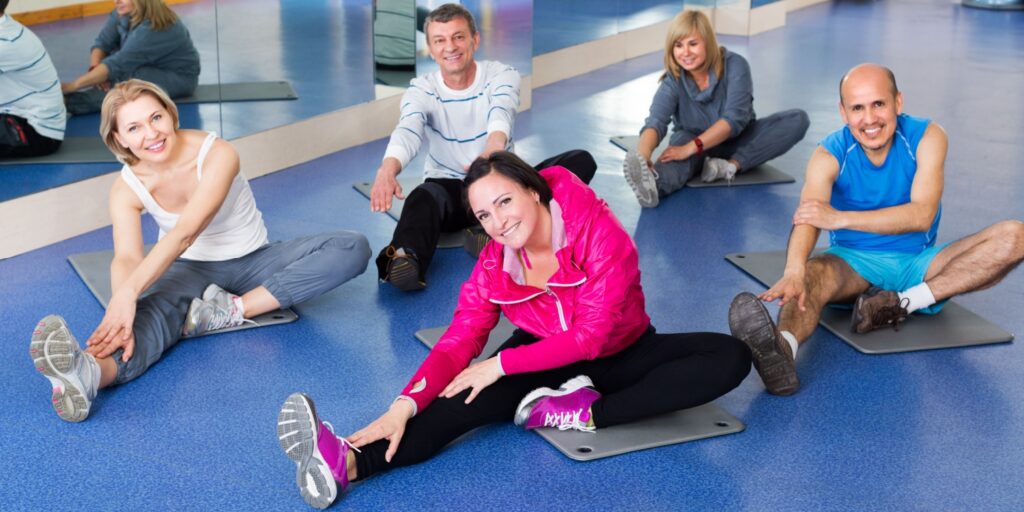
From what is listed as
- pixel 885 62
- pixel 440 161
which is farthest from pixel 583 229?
pixel 885 62

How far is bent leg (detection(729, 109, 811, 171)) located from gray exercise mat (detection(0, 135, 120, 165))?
2.69 m

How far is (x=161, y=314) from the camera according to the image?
308 centimetres

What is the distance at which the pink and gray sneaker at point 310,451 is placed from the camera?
231 cm

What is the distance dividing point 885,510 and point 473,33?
224 cm

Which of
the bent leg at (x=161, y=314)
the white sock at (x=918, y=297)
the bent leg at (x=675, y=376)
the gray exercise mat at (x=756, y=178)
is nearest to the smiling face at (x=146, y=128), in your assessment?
the bent leg at (x=161, y=314)

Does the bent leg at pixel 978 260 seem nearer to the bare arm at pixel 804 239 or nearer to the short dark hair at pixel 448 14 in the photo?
the bare arm at pixel 804 239

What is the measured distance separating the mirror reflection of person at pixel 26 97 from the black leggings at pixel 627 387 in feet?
7.25

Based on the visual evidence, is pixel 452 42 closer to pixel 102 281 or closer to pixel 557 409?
pixel 102 281

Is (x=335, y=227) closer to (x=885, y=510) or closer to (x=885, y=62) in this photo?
(x=885, y=510)

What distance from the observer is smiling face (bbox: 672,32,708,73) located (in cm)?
454

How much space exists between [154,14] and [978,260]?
3.05 m

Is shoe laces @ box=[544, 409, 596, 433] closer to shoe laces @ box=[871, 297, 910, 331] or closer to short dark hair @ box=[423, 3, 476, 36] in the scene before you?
shoe laces @ box=[871, 297, 910, 331]

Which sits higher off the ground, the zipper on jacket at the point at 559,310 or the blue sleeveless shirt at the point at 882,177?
the blue sleeveless shirt at the point at 882,177

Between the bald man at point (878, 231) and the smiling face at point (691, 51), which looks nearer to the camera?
the bald man at point (878, 231)
